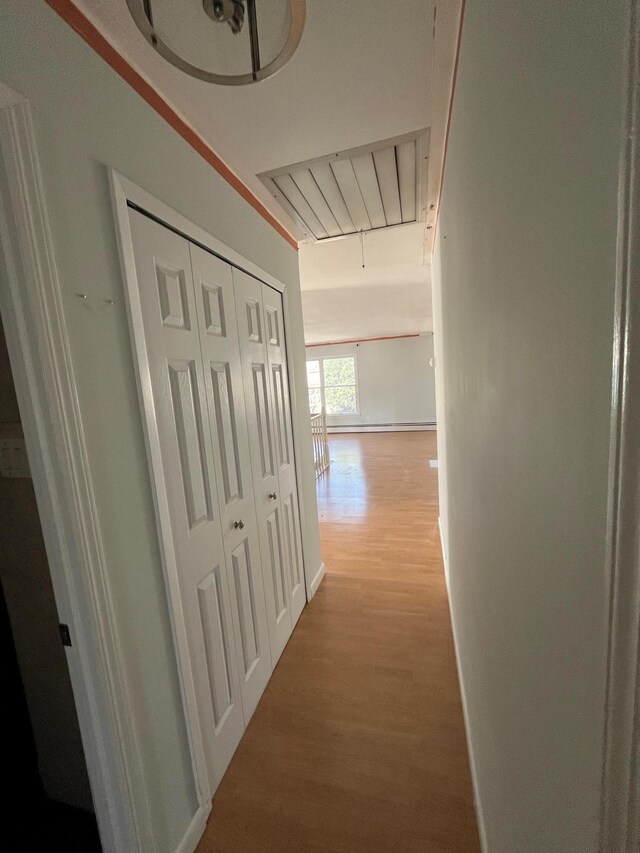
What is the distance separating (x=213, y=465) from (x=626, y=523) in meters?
1.28

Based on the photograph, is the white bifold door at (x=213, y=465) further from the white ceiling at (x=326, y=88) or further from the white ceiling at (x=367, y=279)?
the white ceiling at (x=367, y=279)

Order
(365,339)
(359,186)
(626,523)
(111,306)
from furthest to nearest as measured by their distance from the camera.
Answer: (365,339), (359,186), (111,306), (626,523)

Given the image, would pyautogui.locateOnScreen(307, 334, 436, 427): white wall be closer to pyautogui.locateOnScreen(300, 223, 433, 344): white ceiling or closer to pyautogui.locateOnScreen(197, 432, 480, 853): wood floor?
pyautogui.locateOnScreen(300, 223, 433, 344): white ceiling

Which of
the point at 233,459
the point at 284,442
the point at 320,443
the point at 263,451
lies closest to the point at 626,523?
the point at 233,459

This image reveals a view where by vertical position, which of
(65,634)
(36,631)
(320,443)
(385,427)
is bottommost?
(385,427)

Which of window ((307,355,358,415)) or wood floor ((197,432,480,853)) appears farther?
window ((307,355,358,415))

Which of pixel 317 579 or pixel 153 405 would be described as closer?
pixel 153 405

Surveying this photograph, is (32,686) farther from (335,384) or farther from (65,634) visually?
(335,384)

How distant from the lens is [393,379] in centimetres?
920

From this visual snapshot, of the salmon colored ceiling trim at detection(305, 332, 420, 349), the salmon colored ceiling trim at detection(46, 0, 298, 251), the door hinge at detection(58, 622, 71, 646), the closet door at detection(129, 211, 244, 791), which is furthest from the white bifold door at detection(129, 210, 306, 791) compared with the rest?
the salmon colored ceiling trim at detection(305, 332, 420, 349)

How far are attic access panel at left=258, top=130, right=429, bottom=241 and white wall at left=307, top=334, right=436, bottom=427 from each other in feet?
23.4

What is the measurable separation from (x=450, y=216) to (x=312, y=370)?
8.56 meters

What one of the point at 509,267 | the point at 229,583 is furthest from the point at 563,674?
the point at 229,583

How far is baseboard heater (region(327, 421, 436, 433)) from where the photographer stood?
922cm
